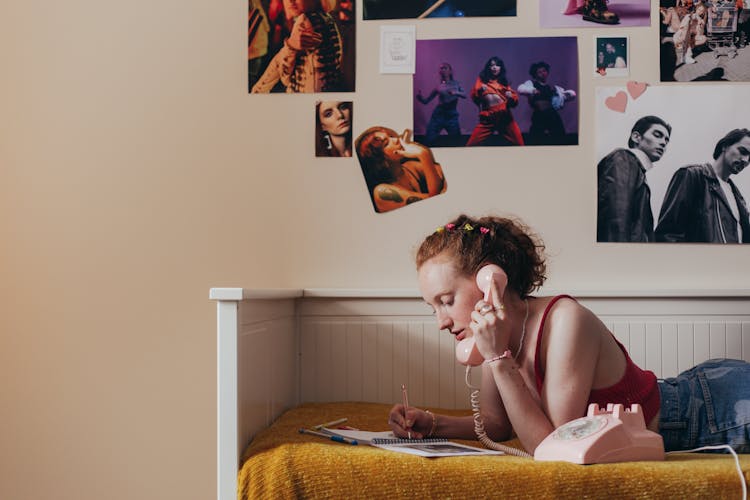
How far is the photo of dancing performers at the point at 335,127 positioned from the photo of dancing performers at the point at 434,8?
0.26m

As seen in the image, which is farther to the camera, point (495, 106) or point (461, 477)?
point (495, 106)

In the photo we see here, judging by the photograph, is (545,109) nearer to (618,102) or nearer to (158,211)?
(618,102)

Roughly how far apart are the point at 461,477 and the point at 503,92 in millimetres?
1206

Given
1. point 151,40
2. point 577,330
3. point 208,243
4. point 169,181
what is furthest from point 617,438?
point 151,40

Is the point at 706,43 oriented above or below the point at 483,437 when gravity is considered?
above

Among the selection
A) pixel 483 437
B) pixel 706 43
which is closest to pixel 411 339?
pixel 483 437

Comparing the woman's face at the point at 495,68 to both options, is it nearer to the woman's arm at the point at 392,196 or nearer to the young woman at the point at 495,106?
the young woman at the point at 495,106

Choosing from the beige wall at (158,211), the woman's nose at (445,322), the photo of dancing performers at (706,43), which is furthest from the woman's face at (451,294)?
the photo of dancing performers at (706,43)

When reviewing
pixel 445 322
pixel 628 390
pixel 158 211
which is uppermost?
pixel 158 211

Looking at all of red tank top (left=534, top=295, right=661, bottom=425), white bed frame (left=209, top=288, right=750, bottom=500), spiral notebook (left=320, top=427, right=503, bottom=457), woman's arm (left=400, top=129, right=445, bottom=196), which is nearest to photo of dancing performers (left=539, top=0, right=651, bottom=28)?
woman's arm (left=400, top=129, right=445, bottom=196)

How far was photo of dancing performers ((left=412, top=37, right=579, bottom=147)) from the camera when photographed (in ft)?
7.10

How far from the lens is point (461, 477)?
1288 millimetres

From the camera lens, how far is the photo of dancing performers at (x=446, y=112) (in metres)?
2.18

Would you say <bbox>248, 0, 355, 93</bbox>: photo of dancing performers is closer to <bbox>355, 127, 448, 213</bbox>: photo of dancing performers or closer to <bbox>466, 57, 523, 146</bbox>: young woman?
<bbox>355, 127, 448, 213</bbox>: photo of dancing performers
